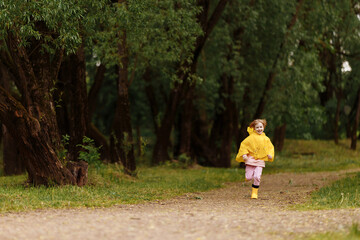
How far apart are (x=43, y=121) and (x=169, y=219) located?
5703 mm

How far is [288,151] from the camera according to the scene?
1371 inches

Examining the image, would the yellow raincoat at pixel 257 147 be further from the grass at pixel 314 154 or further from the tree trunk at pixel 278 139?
the tree trunk at pixel 278 139

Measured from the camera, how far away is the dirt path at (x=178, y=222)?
680 centimetres

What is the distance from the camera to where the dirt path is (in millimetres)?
6805

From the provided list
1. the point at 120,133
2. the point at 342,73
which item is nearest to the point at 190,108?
the point at 120,133

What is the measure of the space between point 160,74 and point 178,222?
1684 cm

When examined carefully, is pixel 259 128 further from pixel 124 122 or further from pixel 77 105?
pixel 124 122

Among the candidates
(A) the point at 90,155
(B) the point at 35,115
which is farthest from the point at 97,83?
(B) the point at 35,115

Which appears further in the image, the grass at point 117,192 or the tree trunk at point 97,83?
the tree trunk at point 97,83

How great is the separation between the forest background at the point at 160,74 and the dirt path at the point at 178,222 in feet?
12.5

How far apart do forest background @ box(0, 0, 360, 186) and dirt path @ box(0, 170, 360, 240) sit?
382 cm

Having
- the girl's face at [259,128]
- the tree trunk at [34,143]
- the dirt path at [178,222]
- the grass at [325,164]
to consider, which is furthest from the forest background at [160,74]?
the girl's face at [259,128]

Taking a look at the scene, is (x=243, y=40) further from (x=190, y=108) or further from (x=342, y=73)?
(x=342, y=73)

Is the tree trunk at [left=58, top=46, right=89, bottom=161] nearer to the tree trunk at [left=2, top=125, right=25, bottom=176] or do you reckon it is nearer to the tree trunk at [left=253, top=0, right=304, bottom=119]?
the tree trunk at [left=2, top=125, right=25, bottom=176]
